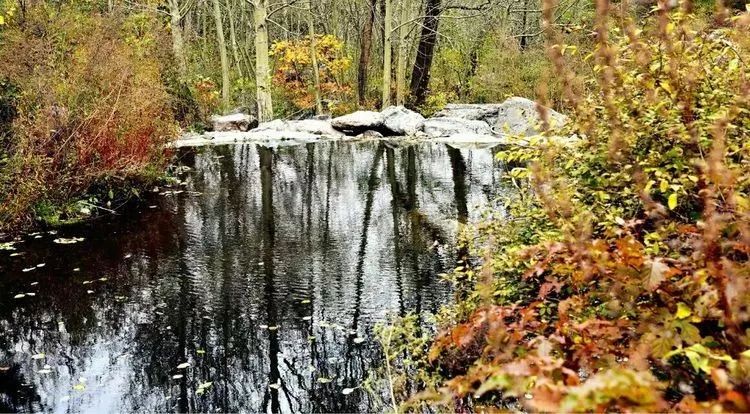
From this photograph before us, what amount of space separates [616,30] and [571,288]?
2.12 metres

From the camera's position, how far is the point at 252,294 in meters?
5.85

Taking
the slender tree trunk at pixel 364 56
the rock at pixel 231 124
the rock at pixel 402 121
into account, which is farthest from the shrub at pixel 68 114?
the slender tree trunk at pixel 364 56

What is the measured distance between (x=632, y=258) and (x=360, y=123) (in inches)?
632

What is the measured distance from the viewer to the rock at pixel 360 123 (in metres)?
18.1

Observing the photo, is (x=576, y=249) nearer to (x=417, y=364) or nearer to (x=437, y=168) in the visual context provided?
(x=417, y=364)

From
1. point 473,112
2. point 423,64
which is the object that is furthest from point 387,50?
point 473,112

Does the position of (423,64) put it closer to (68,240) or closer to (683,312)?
(68,240)

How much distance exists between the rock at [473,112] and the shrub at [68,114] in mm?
10594

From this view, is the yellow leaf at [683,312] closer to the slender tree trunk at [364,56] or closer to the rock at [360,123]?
the rock at [360,123]

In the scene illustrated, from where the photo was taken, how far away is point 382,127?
18.1 m

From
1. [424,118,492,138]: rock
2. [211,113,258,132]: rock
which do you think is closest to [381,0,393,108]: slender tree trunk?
[424,118,492,138]: rock

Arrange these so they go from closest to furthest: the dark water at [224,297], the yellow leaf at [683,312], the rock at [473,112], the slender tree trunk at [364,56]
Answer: the yellow leaf at [683,312] → the dark water at [224,297] → the rock at [473,112] → the slender tree trunk at [364,56]

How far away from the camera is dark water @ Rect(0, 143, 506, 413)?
4211mm

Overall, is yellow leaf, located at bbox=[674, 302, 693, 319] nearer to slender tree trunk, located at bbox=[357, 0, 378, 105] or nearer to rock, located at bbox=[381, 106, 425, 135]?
rock, located at bbox=[381, 106, 425, 135]
